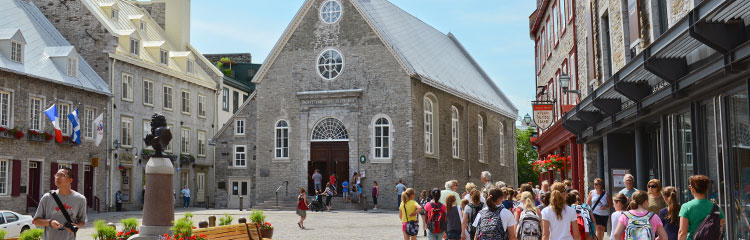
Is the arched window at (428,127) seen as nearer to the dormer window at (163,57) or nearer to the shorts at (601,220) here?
the dormer window at (163,57)

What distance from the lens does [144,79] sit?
143ft

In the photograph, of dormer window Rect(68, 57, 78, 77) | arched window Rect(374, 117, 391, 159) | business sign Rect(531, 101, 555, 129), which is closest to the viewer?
business sign Rect(531, 101, 555, 129)

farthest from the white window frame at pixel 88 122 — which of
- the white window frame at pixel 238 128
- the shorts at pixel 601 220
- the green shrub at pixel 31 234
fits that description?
the green shrub at pixel 31 234

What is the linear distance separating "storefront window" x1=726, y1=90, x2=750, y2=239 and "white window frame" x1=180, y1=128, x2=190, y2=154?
131 ft

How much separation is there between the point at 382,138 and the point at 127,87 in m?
13.7

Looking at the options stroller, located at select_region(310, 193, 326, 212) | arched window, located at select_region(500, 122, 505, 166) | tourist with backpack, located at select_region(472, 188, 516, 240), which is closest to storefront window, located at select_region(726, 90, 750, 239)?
tourist with backpack, located at select_region(472, 188, 516, 240)

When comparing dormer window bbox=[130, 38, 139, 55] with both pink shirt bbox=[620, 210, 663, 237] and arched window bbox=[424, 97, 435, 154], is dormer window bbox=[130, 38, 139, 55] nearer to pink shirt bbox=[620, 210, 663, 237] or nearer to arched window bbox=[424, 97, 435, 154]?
arched window bbox=[424, 97, 435, 154]

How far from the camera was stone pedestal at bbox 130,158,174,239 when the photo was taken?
11.9 metres

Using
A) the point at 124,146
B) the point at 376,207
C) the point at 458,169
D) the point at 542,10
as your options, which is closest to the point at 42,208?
the point at 542,10

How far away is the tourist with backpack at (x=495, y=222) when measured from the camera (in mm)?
10078

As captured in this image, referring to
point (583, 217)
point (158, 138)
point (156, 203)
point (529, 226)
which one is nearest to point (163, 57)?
point (158, 138)

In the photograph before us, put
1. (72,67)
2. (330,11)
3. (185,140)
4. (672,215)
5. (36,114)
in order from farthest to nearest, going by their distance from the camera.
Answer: (185,140) < (330,11) < (72,67) < (36,114) < (672,215)

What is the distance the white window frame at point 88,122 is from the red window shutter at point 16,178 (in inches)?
207

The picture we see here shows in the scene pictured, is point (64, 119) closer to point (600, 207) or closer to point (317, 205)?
point (317, 205)
